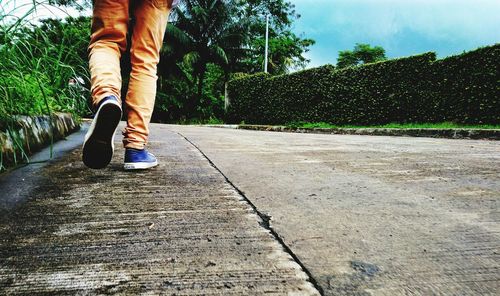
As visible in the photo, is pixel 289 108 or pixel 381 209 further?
pixel 289 108

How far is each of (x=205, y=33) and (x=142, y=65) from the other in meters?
23.1

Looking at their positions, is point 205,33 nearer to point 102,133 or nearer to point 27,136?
point 27,136

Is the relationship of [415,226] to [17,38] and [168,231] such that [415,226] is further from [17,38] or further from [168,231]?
[17,38]

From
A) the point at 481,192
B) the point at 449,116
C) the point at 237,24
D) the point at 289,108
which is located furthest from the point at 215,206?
the point at 237,24

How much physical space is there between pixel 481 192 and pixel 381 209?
24.7 inches

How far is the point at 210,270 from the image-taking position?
0.91 metres

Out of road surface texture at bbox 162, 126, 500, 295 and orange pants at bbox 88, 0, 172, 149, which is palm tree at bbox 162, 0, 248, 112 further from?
road surface texture at bbox 162, 126, 500, 295

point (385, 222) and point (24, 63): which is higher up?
point (24, 63)

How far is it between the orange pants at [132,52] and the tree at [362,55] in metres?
34.5

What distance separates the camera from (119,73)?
2010mm

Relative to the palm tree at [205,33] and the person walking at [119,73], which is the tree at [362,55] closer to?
the palm tree at [205,33]

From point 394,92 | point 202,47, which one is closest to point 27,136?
point 394,92

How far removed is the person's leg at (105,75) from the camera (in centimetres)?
172

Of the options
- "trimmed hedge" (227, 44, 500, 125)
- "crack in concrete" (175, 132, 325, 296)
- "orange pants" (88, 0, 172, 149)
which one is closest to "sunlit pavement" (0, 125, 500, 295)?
"crack in concrete" (175, 132, 325, 296)
